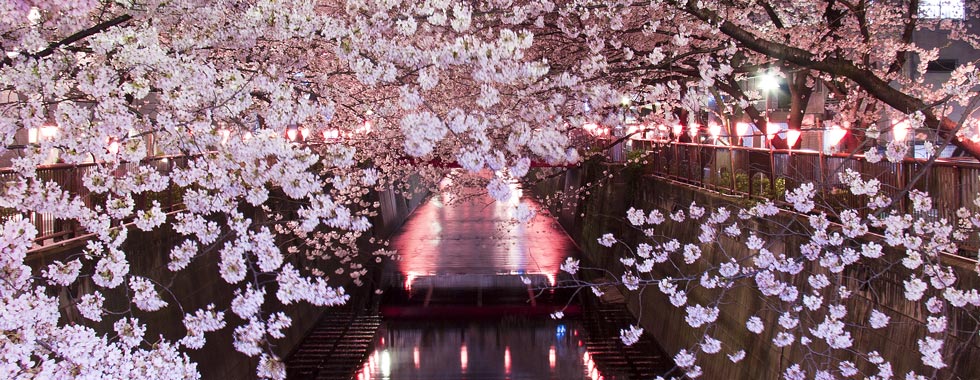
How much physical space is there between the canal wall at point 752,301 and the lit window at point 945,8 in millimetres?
12011

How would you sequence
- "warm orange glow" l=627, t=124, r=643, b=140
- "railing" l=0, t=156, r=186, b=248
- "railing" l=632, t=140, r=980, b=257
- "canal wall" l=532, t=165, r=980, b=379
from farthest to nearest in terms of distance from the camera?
1. "warm orange glow" l=627, t=124, r=643, b=140
2. "railing" l=0, t=156, r=186, b=248
3. "railing" l=632, t=140, r=980, b=257
4. "canal wall" l=532, t=165, r=980, b=379

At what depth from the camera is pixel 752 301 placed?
1439 cm

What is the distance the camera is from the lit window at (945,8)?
30047 millimetres

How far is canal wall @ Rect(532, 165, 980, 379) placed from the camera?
909cm

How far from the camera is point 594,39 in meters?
11.4

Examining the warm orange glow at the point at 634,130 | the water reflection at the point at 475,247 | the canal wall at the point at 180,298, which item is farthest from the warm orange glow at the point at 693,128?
the canal wall at the point at 180,298

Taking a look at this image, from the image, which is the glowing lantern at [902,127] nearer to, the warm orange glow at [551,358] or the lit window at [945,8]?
the lit window at [945,8]

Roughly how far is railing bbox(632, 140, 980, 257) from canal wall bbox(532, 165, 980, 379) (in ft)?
1.34

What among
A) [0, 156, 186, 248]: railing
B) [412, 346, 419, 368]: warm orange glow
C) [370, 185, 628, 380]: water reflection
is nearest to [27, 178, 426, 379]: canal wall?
[0, 156, 186, 248]: railing

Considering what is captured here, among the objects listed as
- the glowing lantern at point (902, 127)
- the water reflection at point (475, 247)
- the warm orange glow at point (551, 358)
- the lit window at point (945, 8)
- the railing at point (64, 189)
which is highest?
the lit window at point (945, 8)

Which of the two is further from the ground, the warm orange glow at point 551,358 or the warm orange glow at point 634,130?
the warm orange glow at point 634,130

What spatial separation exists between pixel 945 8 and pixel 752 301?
2153 cm

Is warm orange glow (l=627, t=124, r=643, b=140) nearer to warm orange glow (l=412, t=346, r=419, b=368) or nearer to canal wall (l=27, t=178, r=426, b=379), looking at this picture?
warm orange glow (l=412, t=346, r=419, b=368)

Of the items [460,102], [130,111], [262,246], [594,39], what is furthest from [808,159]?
[130,111]
